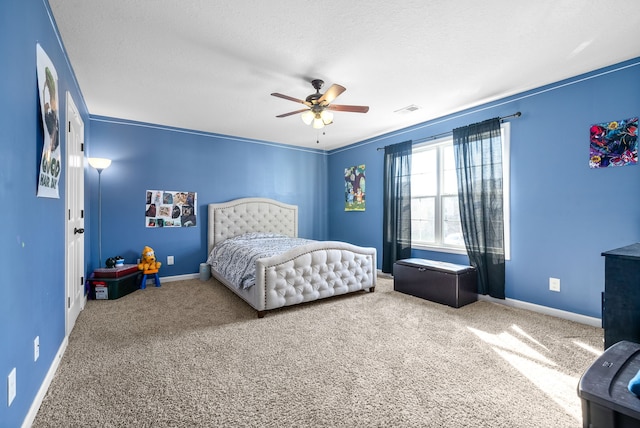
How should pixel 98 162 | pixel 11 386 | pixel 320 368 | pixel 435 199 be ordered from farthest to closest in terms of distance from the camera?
pixel 435 199
pixel 98 162
pixel 320 368
pixel 11 386

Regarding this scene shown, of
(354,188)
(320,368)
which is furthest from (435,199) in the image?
(320,368)

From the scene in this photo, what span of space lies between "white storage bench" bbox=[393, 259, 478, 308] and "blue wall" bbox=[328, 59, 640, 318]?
45cm

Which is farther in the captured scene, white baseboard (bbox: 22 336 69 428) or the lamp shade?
the lamp shade

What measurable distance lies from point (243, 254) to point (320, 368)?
75.2 inches

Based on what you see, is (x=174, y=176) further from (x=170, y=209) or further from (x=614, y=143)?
(x=614, y=143)

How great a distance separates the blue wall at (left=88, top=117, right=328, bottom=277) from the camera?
13.1 ft

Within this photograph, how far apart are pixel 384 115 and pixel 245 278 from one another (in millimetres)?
2762

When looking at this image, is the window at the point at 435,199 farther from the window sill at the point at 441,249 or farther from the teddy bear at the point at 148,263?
the teddy bear at the point at 148,263

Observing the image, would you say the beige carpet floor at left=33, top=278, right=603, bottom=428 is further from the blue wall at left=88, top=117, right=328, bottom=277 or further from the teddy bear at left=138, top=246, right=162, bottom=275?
the blue wall at left=88, top=117, right=328, bottom=277

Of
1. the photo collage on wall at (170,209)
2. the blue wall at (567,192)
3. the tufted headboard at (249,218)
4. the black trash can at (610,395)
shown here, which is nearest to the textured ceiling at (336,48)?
the blue wall at (567,192)

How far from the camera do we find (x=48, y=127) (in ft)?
5.55

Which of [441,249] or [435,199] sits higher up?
[435,199]

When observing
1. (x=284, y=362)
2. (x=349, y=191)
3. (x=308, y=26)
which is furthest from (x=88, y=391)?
(x=349, y=191)

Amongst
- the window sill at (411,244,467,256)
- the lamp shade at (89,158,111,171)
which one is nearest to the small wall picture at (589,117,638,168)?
the window sill at (411,244,467,256)
